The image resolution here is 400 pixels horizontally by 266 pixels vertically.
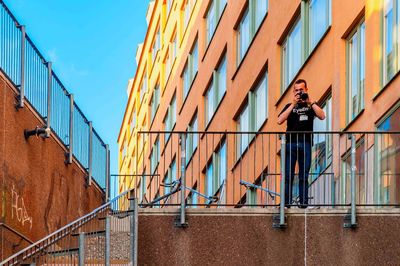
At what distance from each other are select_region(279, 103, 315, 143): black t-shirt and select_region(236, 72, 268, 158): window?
13.1m

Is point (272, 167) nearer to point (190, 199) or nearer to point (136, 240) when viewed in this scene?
point (190, 199)

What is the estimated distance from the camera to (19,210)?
60.2 ft

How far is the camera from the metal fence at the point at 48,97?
60.7ft

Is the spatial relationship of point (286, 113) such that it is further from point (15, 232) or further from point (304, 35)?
point (304, 35)

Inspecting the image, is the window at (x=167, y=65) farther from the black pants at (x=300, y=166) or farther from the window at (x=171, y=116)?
the black pants at (x=300, y=166)

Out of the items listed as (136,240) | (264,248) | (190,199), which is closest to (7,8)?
(136,240)

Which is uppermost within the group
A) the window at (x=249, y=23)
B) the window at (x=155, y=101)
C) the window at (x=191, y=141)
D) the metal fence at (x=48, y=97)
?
the window at (x=155, y=101)

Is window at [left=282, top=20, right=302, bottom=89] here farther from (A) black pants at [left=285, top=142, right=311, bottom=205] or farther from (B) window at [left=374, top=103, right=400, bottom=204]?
(A) black pants at [left=285, top=142, right=311, bottom=205]

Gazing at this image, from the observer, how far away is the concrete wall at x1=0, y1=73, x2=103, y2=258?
1767cm

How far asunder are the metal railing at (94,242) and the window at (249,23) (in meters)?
15.2

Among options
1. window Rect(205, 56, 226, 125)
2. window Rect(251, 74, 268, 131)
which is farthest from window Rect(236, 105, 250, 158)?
window Rect(205, 56, 226, 125)

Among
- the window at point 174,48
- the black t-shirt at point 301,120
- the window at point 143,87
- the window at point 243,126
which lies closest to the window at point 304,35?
the window at point 243,126

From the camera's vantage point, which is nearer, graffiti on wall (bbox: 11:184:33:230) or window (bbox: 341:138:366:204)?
graffiti on wall (bbox: 11:184:33:230)

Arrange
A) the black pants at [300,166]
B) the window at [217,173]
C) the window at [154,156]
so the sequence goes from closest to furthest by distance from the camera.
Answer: the black pants at [300,166], the window at [217,173], the window at [154,156]
